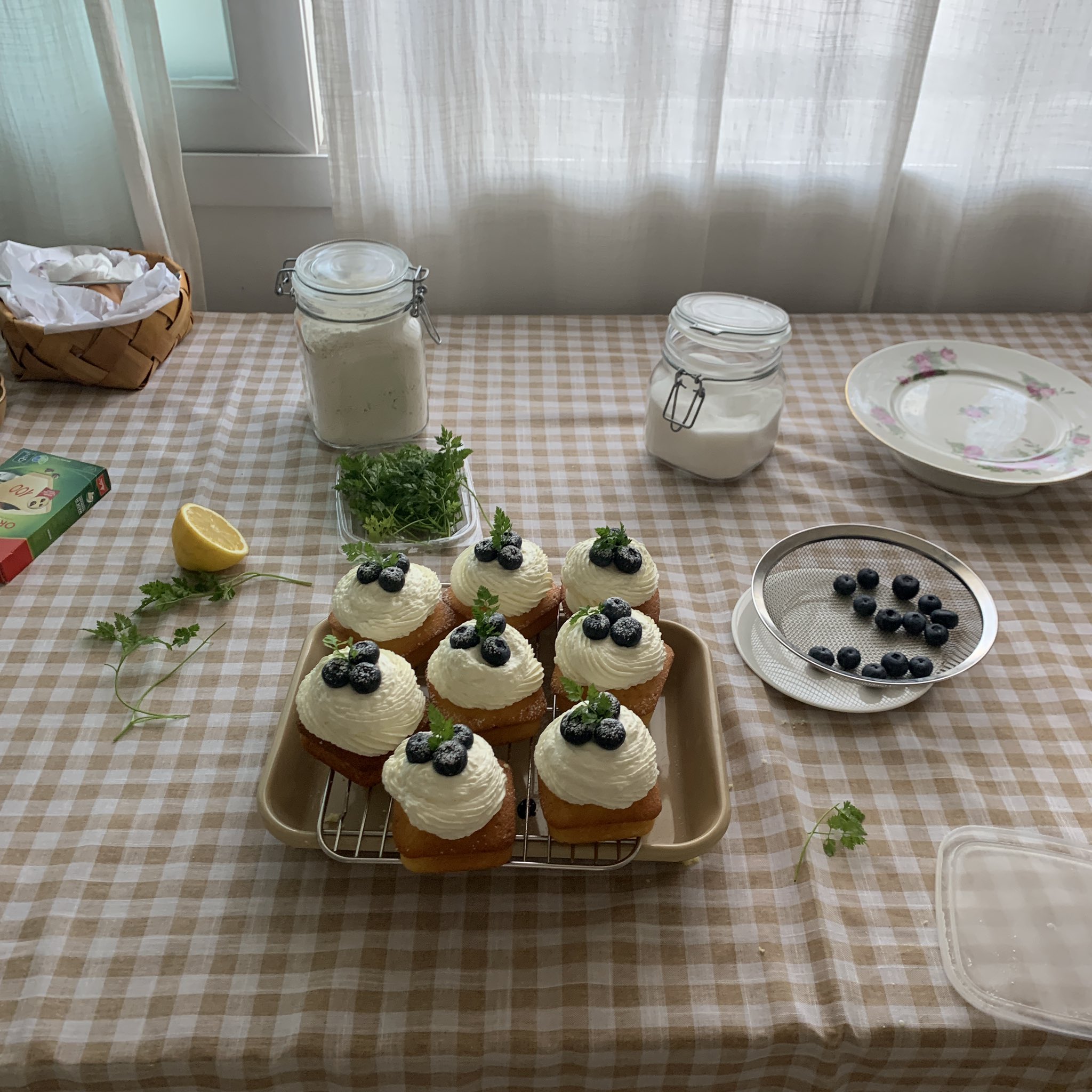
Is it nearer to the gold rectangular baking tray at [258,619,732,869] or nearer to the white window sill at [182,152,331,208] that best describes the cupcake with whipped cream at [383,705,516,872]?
the gold rectangular baking tray at [258,619,732,869]

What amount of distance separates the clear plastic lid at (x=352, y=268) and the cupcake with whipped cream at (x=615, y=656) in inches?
21.8

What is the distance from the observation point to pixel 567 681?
85 centimetres

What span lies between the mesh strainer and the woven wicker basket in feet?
3.22

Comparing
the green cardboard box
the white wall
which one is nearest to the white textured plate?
the green cardboard box

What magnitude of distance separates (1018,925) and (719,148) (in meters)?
1.28

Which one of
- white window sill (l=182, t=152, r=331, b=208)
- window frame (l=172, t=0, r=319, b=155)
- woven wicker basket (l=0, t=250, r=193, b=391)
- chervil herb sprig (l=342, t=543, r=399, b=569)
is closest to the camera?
chervil herb sprig (l=342, t=543, r=399, b=569)

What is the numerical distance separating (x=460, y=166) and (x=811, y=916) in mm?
1261

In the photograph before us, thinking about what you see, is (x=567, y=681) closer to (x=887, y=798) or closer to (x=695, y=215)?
(x=887, y=798)

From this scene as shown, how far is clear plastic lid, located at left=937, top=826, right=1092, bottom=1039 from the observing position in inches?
29.6

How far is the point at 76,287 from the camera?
1.43 m

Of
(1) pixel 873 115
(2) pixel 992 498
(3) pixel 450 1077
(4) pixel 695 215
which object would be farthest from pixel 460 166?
(3) pixel 450 1077

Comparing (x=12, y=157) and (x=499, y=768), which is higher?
(x=12, y=157)

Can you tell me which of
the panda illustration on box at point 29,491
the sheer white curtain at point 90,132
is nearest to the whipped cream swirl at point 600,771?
the panda illustration on box at point 29,491

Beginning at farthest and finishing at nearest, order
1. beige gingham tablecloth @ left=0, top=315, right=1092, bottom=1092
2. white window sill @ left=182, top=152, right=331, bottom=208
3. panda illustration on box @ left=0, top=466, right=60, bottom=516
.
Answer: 1. white window sill @ left=182, top=152, right=331, bottom=208
2. panda illustration on box @ left=0, top=466, right=60, bottom=516
3. beige gingham tablecloth @ left=0, top=315, right=1092, bottom=1092
